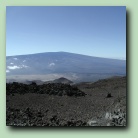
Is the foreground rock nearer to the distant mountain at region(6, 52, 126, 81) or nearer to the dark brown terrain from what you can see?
the dark brown terrain

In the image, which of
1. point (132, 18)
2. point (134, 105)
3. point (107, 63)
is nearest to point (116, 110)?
point (134, 105)

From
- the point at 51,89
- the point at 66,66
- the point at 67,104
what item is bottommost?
the point at 67,104

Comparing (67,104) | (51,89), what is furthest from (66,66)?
(67,104)

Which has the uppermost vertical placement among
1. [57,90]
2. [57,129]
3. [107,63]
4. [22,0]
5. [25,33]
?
[22,0]

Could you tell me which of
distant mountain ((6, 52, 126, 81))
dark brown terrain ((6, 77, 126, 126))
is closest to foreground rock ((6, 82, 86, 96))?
dark brown terrain ((6, 77, 126, 126))

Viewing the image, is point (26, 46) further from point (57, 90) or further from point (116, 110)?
point (116, 110)

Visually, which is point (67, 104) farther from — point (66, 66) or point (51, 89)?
point (66, 66)
